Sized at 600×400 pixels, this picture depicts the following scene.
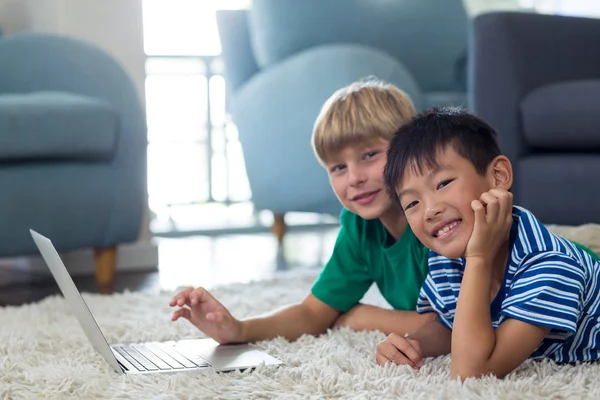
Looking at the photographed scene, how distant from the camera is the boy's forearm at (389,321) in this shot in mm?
1284

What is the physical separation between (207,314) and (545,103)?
3.68 feet

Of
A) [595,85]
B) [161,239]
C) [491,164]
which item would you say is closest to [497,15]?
[595,85]

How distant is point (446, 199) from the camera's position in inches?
38.0

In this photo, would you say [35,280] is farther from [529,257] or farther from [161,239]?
[529,257]

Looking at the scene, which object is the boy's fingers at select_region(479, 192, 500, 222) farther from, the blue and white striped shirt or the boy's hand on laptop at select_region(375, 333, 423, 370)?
the boy's hand on laptop at select_region(375, 333, 423, 370)

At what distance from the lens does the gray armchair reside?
6.03 feet

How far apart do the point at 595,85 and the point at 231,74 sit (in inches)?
48.4

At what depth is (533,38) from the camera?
2.10 metres

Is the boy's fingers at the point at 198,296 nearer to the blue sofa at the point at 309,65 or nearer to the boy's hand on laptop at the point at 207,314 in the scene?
the boy's hand on laptop at the point at 207,314

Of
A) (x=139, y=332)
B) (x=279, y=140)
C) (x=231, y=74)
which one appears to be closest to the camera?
(x=139, y=332)

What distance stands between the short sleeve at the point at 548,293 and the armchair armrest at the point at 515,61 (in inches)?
41.2

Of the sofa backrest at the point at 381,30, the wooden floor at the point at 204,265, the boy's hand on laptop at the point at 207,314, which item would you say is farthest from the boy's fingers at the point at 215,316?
the sofa backrest at the point at 381,30

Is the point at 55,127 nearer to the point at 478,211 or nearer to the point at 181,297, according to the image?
the point at 181,297

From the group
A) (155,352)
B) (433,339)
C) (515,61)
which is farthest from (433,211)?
(515,61)
